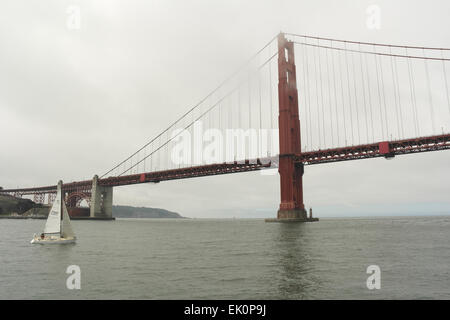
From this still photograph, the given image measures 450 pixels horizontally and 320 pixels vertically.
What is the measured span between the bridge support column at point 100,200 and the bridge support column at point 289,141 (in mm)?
61596

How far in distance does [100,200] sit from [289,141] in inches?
2741

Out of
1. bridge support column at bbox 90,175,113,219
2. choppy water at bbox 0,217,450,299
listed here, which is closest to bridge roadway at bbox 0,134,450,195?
bridge support column at bbox 90,175,113,219

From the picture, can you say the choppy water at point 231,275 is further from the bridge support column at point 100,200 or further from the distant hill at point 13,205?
the distant hill at point 13,205

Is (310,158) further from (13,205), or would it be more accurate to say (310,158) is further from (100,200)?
(13,205)

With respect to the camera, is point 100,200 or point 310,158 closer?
point 310,158

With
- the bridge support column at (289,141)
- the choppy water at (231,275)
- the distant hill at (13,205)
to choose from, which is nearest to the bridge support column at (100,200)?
the distant hill at (13,205)

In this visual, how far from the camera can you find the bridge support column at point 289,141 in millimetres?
67312

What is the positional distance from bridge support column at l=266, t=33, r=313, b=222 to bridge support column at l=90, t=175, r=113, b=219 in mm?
61596

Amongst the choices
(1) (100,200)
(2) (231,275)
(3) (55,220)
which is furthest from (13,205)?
(2) (231,275)

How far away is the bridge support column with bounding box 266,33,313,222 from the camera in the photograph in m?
67.3

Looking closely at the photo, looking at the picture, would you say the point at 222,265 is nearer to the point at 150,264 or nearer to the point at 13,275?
the point at 150,264

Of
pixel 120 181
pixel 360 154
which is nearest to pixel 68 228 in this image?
pixel 360 154

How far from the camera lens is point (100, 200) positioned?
109m
